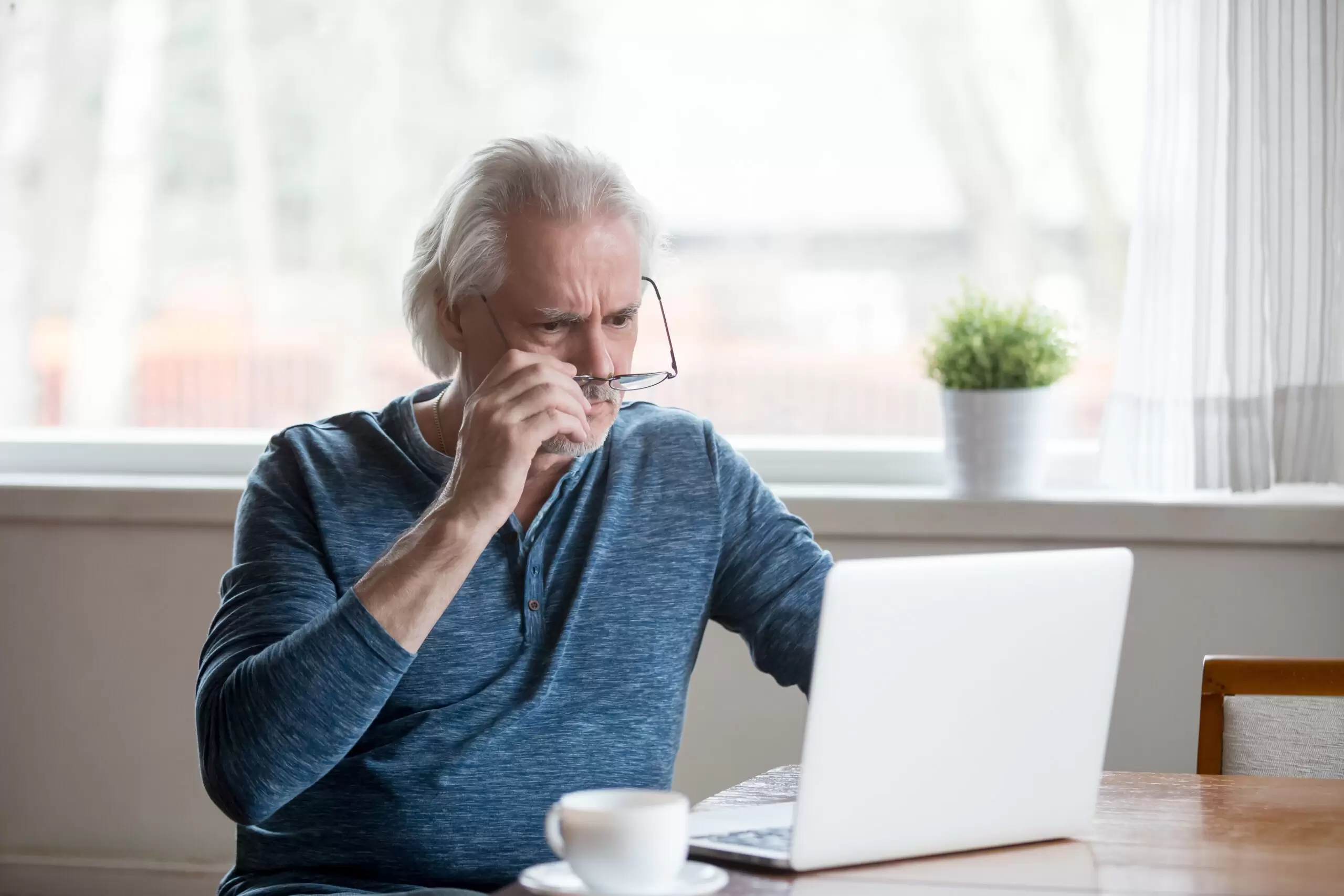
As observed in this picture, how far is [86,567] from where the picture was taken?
2.55 meters

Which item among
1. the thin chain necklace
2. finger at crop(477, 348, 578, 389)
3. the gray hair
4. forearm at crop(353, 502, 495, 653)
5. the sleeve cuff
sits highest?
the gray hair

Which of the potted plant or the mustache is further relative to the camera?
the potted plant

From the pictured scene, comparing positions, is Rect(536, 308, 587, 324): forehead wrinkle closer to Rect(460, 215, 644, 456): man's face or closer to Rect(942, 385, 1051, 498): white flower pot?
Rect(460, 215, 644, 456): man's face

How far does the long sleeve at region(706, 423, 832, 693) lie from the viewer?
1.53 meters

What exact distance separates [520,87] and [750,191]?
49 cm

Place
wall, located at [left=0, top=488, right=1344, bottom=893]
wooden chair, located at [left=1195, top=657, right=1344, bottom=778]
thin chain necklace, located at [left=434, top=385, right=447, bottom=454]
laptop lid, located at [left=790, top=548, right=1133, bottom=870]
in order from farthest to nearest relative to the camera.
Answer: wall, located at [left=0, top=488, right=1344, bottom=893] < thin chain necklace, located at [left=434, top=385, right=447, bottom=454] < wooden chair, located at [left=1195, top=657, right=1344, bottom=778] < laptop lid, located at [left=790, top=548, right=1133, bottom=870]

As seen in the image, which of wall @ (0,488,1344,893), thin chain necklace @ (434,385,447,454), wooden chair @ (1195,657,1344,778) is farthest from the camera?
wall @ (0,488,1344,893)

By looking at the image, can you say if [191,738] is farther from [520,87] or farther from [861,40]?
[861,40]

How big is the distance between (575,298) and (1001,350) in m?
0.99

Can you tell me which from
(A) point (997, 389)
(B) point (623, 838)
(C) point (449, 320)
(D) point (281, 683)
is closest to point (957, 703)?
(B) point (623, 838)

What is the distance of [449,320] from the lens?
1.61m

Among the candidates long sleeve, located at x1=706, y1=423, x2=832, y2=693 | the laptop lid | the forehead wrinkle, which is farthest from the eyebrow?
the laptop lid

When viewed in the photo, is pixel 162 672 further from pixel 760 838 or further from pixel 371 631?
pixel 760 838

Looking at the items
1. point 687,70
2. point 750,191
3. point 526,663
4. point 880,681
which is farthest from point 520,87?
point 880,681
